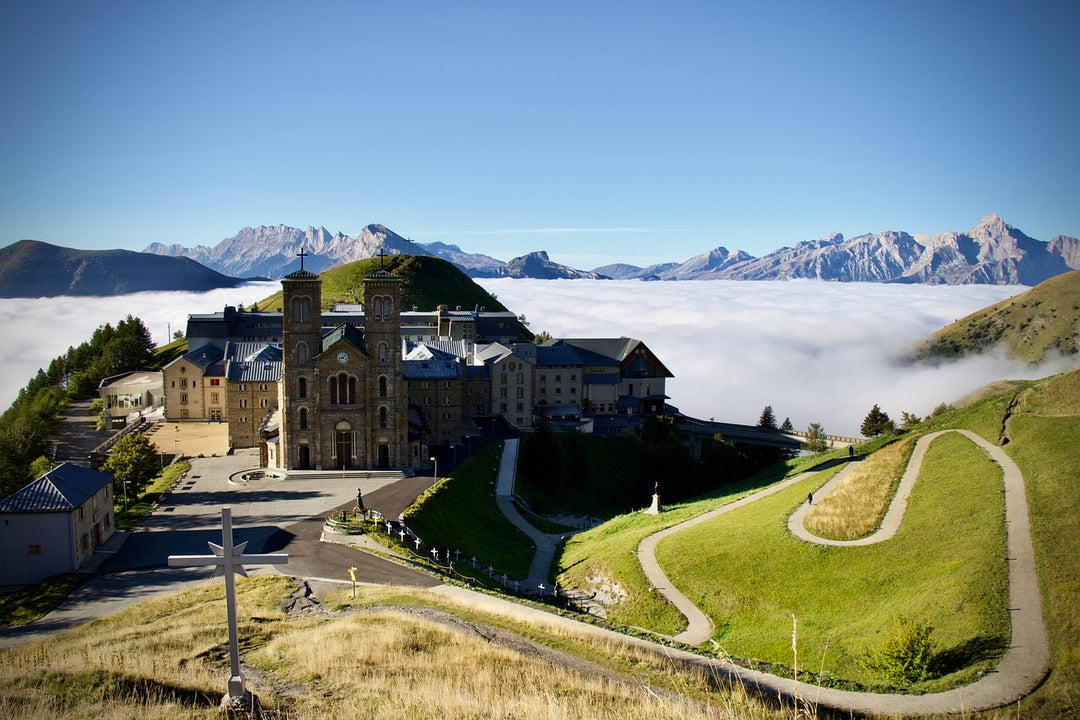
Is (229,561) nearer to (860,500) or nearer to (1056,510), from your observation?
(1056,510)

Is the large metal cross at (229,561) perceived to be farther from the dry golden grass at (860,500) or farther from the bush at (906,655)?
the dry golden grass at (860,500)

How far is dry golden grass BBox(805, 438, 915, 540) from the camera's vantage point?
124ft

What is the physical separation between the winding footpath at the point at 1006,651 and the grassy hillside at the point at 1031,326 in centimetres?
15057

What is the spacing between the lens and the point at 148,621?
89.0ft

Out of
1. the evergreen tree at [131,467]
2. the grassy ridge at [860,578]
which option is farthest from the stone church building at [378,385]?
the grassy ridge at [860,578]

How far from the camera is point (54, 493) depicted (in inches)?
1478

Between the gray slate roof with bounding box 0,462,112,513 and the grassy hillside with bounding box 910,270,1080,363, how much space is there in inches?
7201

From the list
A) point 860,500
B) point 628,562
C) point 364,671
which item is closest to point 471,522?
point 628,562

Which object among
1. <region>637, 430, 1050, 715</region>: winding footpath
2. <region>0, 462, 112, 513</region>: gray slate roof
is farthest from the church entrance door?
<region>637, 430, 1050, 715</region>: winding footpath

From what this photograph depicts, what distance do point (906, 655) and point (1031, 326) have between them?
184025 millimetres

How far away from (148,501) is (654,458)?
165ft

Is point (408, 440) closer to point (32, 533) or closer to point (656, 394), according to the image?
point (32, 533)

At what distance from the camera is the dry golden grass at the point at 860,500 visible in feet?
124

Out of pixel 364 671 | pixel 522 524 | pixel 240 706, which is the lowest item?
pixel 522 524
